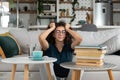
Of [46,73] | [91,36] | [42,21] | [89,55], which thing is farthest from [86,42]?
[42,21]

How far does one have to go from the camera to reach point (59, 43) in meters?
2.58

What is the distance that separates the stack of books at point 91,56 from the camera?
1.99m

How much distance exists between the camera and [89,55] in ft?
6.61

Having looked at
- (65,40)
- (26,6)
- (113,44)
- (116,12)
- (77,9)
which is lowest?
(113,44)

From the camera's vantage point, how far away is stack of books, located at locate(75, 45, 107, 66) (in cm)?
199

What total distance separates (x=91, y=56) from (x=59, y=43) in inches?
24.6

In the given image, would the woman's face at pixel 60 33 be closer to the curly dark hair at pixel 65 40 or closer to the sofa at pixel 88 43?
the curly dark hair at pixel 65 40

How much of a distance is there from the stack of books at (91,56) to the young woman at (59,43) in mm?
483

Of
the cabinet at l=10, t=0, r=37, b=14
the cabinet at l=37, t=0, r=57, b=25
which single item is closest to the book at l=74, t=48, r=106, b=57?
the cabinet at l=37, t=0, r=57, b=25

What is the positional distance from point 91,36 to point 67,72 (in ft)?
3.32

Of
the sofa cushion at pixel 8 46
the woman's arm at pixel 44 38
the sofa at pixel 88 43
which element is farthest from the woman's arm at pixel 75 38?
the sofa cushion at pixel 8 46

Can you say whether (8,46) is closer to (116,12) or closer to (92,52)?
(92,52)

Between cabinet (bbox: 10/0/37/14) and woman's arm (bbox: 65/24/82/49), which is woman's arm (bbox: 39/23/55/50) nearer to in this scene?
woman's arm (bbox: 65/24/82/49)

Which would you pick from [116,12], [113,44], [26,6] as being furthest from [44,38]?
[116,12]
